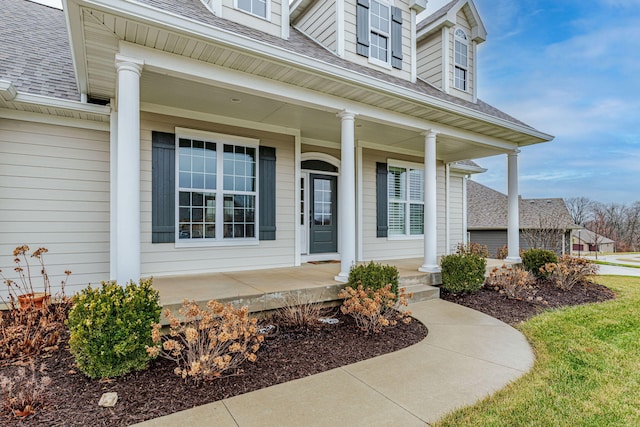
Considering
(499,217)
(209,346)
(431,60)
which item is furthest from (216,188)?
(499,217)

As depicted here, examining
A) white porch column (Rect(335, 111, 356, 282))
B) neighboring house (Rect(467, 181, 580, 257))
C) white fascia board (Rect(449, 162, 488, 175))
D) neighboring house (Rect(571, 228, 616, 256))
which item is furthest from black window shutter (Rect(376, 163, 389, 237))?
neighboring house (Rect(571, 228, 616, 256))

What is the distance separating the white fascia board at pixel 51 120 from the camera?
463cm

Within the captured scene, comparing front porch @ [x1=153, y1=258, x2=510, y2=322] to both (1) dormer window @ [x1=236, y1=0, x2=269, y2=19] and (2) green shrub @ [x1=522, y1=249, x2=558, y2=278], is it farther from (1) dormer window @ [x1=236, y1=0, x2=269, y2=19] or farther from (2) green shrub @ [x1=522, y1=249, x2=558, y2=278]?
(1) dormer window @ [x1=236, y1=0, x2=269, y2=19]

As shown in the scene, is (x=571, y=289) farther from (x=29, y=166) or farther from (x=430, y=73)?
(x=29, y=166)

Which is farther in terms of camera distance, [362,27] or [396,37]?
[396,37]

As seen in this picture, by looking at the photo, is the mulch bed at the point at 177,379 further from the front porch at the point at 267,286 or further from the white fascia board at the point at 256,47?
the white fascia board at the point at 256,47

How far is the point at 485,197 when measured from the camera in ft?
74.9

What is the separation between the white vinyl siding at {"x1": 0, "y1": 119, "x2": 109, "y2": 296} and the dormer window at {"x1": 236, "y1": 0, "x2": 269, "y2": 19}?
299 cm

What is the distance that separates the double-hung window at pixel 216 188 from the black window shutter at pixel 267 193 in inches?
5.2

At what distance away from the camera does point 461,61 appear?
757 cm

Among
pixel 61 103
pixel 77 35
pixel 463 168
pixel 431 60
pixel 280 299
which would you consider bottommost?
pixel 280 299

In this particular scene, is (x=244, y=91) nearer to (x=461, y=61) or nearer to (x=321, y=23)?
(x=321, y=23)

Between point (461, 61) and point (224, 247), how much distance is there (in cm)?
672

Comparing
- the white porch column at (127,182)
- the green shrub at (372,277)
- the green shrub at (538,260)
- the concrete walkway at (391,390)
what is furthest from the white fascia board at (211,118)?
the green shrub at (538,260)
